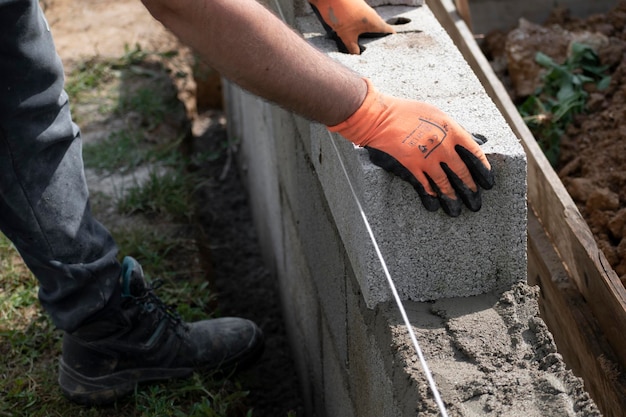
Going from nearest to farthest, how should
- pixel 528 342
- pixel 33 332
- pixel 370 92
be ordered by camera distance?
pixel 528 342 → pixel 370 92 → pixel 33 332

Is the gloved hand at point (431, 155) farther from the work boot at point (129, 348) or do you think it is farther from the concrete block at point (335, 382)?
the work boot at point (129, 348)

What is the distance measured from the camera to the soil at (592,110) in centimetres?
279

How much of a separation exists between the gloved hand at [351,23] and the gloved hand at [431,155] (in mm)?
521

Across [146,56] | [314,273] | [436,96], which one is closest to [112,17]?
[146,56]

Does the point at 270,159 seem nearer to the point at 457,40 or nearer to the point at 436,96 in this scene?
the point at 457,40

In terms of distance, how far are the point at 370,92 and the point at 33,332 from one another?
1717 mm

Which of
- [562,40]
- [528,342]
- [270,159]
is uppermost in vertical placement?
[528,342]

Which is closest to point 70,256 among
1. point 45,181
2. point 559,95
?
point 45,181

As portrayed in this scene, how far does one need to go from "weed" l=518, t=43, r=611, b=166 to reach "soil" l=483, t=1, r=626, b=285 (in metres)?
0.03

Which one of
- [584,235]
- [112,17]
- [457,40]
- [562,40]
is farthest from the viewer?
[112,17]

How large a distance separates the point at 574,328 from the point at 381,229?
877 millimetres

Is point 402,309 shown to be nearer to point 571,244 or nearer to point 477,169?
point 477,169

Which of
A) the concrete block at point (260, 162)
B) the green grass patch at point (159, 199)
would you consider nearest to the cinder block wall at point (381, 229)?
the concrete block at point (260, 162)

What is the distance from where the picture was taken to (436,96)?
6.79 feet
